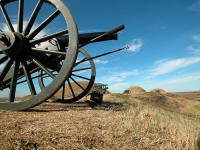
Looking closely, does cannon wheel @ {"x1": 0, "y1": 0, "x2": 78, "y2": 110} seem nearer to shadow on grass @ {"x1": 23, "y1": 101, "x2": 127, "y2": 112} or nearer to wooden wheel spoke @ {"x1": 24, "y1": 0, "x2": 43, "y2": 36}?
wooden wheel spoke @ {"x1": 24, "y1": 0, "x2": 43, "y2": 36}

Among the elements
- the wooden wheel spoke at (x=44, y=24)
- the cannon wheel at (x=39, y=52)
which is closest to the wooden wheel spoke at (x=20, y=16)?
the cannon wheel at (x=39, y=52)

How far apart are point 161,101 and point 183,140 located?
19.0 m

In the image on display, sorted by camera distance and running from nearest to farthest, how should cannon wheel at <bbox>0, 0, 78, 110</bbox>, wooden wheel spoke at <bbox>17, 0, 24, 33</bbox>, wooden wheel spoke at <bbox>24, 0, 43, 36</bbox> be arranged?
cannon wheel at <bbox>0, 0, 78, 110</bbox>
wooden wheel spoke at <bbox>24, 0, 43, 36</bbox>
wooden wheel spoke at <bbox>17, 0, 24, 33</bbox>

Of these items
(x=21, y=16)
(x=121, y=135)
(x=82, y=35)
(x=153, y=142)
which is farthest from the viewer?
(x=82, y=35)

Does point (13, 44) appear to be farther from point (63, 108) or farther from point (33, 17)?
point (63, 108)

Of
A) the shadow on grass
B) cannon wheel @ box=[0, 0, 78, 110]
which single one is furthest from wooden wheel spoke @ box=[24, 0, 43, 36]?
the shadow on grass

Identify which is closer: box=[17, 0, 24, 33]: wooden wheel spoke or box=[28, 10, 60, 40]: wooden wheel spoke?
box=[28, 10, 60, 40]: wooden wheel spoke

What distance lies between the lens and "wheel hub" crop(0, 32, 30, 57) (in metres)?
3.02

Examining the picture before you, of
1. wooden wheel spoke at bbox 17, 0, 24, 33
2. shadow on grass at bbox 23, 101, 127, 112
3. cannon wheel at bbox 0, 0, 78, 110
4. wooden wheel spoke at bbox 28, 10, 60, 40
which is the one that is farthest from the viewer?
shadow on grass at bbox 23, 101, 127, 112

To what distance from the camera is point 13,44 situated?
9.87 feet

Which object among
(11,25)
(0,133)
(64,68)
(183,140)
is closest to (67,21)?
(64,68)

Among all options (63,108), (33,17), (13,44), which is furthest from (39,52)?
(63,108)

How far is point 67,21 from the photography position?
9.50 feet

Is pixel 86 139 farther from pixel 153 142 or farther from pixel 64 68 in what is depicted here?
pixel 64 68
